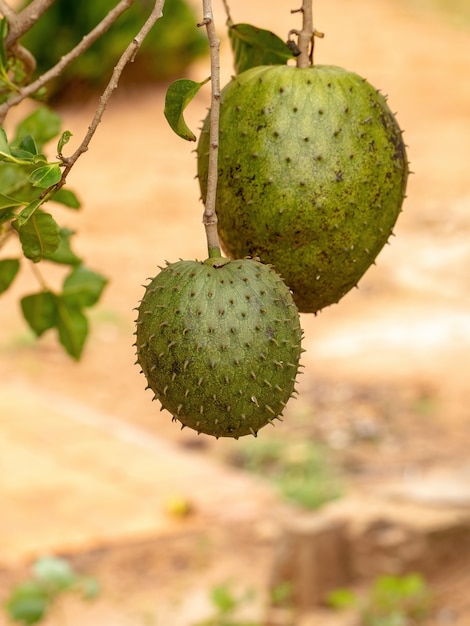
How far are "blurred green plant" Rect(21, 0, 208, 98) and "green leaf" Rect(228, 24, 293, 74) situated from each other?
12730mm

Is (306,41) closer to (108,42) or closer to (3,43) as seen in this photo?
(3,43)

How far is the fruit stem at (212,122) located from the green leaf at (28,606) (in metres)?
3.19

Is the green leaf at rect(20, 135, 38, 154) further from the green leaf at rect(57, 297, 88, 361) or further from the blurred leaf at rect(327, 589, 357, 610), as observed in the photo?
the blurred leaf at rect(327, 589, 357, 610)

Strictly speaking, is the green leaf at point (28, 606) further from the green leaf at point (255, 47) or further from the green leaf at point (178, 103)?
the green leaf at point (178, 103)

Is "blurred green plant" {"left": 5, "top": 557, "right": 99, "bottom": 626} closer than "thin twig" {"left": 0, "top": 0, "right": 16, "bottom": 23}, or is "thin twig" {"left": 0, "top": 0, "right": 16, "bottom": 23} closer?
"thin twig" {"left": 0, "top": 0, "right": 16, "bottom": 23}

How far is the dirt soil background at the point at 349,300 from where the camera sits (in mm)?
7980

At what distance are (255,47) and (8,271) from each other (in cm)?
66

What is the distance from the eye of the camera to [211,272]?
5.02 feet

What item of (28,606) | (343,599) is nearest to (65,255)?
(28,606)

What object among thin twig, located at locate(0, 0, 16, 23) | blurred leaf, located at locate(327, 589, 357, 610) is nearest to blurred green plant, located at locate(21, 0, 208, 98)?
blurred leaf, located at locate(327, 589, 357, 610)

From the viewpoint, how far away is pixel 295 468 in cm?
719

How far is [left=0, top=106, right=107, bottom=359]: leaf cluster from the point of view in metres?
1.55

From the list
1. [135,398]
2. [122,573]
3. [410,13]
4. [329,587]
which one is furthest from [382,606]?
[410,13]

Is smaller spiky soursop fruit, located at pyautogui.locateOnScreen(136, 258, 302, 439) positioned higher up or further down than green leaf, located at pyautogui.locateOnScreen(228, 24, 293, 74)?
further down
